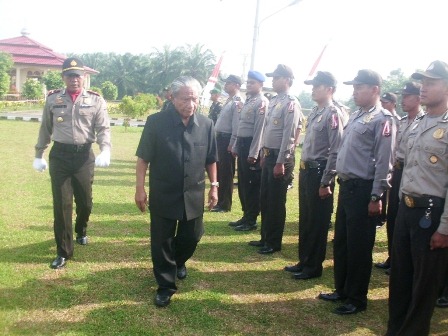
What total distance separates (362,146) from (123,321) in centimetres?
247

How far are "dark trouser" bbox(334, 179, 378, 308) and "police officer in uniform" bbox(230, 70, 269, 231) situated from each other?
2507 millimetres

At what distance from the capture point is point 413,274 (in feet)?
11.1

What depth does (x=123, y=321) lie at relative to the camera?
362 centimetres

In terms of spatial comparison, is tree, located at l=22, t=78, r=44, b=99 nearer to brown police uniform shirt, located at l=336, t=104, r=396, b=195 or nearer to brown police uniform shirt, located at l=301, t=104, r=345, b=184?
brown police uniform shirt, located at l=301, t=104, r=345, b=184

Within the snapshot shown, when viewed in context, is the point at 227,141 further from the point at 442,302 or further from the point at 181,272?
the point at 442,302

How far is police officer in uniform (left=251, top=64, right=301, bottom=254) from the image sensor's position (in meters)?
5.41

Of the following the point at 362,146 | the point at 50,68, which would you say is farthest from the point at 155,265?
the point at 50,68

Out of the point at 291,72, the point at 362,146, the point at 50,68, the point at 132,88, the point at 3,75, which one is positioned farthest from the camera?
the point at 132,88

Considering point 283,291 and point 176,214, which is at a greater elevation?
point 176,214

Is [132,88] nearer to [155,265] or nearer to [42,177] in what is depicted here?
[42,177]

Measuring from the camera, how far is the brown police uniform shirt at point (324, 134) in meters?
4.61

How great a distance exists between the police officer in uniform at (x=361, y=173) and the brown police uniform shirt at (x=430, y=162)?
56cm

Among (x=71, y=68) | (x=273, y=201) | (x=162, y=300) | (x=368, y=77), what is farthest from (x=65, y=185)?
(x=368, y=77)

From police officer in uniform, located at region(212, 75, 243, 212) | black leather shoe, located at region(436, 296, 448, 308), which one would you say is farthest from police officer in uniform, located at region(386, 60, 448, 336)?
police officer in uniform, located at region(212, 75, 243, 212)
